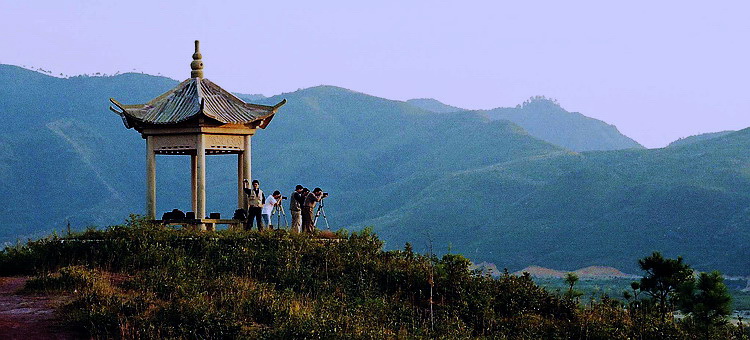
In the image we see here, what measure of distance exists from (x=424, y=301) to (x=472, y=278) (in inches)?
69.9

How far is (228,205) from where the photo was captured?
7594 inches

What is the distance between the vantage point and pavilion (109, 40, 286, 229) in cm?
2386

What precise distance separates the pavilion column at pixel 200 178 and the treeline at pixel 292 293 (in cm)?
243

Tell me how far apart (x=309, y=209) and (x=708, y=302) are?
9807 millimetres

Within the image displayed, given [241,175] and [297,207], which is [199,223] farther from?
[297,207]

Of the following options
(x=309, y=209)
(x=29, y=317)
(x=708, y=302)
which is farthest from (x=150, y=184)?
(x=708, y=302)

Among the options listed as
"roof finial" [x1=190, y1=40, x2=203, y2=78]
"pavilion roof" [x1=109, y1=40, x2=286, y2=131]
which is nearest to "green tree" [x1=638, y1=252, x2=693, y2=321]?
"pavilion roof" [x1=109, y1=40, x2=286, y2=131]

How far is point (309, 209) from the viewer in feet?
79.6

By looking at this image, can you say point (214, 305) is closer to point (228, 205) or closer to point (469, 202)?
point (469, 202)

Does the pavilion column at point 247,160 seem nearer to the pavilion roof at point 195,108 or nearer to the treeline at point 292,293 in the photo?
the pavilion roof at point 195,108

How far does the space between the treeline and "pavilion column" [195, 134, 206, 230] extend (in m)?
2.43

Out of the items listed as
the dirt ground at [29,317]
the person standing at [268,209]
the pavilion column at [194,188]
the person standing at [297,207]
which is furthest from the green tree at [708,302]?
the dirt ground at [29,317]

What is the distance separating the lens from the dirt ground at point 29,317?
50.2 ft

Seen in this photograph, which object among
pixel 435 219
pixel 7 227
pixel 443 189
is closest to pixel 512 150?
pixel 443 189
